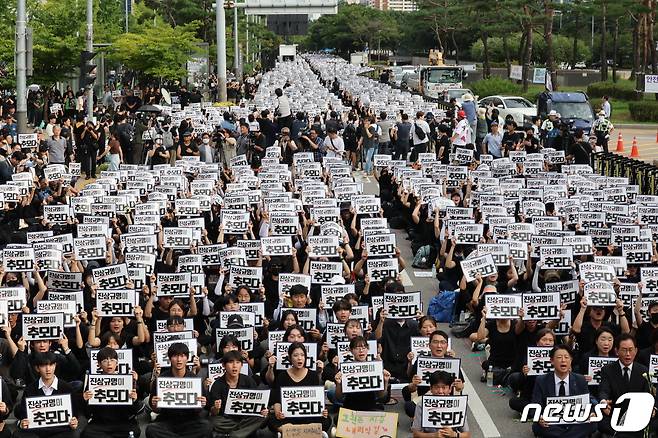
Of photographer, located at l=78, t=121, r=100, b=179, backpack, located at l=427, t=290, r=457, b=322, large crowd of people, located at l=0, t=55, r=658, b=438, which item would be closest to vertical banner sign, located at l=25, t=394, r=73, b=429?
large crowd of people, located at l=0, t=55, r=658, b=438

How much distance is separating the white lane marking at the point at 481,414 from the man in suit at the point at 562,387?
2.67 ft

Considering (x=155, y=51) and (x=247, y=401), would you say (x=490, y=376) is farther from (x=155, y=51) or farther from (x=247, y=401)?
(x=155, y=51)

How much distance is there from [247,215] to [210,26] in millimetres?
58618

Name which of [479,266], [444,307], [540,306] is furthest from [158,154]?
[540,306]

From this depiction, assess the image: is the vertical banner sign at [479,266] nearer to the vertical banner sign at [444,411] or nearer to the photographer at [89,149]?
the vertical banner sign at [444,411]

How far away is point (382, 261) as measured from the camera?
15734mm

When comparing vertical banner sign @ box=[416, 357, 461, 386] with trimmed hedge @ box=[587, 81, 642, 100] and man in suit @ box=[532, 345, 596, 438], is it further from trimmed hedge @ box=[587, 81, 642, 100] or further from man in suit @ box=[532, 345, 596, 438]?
trimmed hedge @ box=[587, 81, 642, 100]

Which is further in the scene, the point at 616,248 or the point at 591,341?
the point at 616,248

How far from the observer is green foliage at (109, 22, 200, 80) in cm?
4984

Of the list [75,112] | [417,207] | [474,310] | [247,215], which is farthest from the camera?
[75,112]

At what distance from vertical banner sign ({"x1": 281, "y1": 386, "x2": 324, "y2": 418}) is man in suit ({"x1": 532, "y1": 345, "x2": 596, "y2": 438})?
6.86ft

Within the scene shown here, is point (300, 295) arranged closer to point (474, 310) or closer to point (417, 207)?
point (474, 310)

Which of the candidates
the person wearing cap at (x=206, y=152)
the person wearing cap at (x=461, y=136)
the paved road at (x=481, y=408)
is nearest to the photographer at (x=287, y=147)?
the person wearing cap at (x=206, y=152)

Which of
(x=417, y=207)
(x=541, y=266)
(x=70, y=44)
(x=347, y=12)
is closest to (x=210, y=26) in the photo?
(x=70, y=44)
